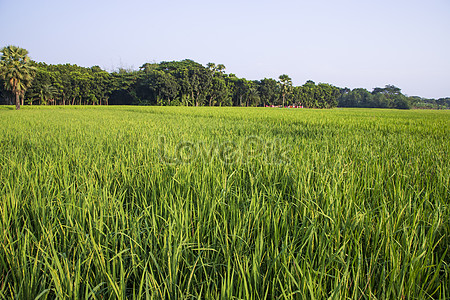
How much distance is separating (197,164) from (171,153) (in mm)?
600

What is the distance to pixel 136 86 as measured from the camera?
50812 millimetres

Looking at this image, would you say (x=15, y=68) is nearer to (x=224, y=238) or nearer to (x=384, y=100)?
(x=224, y=238)

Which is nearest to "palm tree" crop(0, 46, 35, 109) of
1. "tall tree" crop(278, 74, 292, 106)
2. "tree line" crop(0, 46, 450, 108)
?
"tree line" crop(0, 46, 450, 108)

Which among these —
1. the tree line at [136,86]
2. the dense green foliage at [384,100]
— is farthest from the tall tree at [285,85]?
the dense green foliage at [384,100]

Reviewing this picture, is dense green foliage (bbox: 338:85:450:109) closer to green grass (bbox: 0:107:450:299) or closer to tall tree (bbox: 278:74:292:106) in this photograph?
tall tree (bbox: 278:74:292:106)

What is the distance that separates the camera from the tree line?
27091 millimetres

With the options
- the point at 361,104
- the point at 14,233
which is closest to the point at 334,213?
the point at 14,233

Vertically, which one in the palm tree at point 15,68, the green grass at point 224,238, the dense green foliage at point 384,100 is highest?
the dense green foliage at point 384,100

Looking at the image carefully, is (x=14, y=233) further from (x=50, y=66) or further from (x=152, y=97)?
(x=50, y=66)

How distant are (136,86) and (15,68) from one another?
26.4 m

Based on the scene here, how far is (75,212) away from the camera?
1.31 m

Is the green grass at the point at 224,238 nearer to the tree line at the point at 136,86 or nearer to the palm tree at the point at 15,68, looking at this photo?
the palm tree at the point at 15,68

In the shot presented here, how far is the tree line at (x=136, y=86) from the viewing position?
88.9ft

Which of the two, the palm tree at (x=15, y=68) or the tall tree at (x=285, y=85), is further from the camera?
the tall tree at (x=285, y=85)
